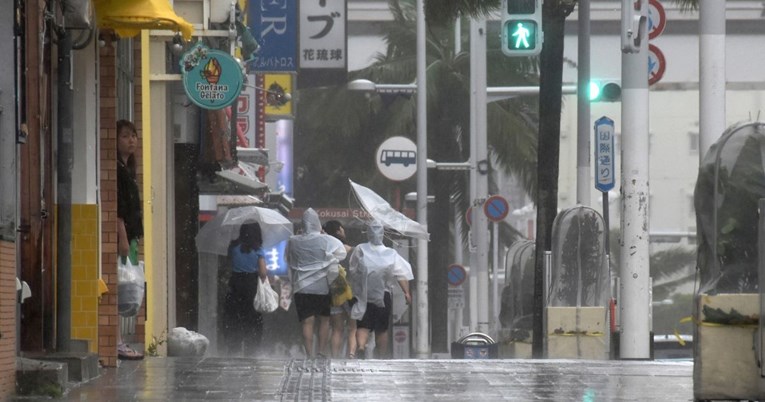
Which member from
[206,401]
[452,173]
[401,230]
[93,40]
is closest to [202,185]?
[401,230]

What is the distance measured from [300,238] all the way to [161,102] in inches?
91.6

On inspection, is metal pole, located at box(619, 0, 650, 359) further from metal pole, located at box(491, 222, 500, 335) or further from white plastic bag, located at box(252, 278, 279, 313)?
metal pole, located at box(491, 222, 500, 335)

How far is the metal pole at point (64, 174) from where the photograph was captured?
1267 centimetres

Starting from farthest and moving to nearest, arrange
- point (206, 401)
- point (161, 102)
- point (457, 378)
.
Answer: point (161, 102) → point (457, 378) → point (206, 401)

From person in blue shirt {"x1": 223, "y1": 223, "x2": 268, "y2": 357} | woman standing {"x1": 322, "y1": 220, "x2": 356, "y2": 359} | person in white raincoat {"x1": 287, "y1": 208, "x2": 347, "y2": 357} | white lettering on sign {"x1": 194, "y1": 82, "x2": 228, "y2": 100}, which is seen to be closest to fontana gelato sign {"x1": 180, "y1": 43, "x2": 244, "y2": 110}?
white lettering on sign {"x1": 194, "y1": 82, "x2": 228, "y2": 100}

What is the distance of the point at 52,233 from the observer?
13070 millimetres

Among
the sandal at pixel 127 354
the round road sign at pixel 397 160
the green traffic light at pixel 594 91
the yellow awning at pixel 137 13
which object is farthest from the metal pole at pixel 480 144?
the yellow awning at pixel 137 13

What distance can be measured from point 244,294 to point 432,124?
2406 cm

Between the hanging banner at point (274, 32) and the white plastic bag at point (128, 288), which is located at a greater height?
the hanging banner at point (274, 32)

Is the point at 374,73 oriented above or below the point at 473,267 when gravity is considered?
above

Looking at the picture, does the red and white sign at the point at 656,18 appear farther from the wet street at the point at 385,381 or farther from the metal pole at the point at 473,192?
the metal pole at the point at 473,192

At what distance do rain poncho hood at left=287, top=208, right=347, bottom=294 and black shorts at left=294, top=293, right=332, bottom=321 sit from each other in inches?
2.3

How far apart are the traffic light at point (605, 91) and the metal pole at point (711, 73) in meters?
8.63

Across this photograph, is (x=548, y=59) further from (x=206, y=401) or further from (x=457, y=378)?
(x=206, y=401)
